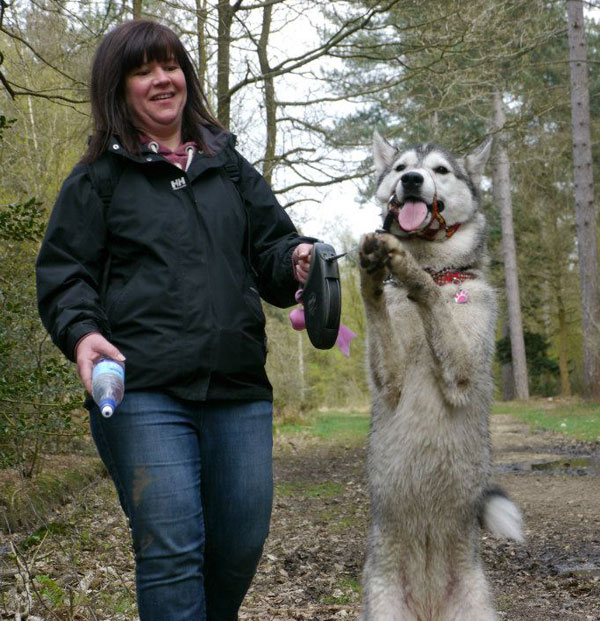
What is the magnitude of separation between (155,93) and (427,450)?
1837 mm

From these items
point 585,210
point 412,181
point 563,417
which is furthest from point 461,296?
point 585,210

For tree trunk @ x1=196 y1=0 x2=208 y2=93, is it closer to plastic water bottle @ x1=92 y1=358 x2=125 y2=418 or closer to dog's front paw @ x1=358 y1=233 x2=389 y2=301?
dog's front paw @ x1=358 y1=233 x2=389 y2=301

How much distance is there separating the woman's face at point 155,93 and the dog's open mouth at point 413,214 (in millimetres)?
1257

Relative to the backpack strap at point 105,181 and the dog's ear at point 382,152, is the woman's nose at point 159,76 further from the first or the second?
the dog's ear at point 382,152

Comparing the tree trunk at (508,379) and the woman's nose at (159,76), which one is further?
the tree trunk at (508,379)

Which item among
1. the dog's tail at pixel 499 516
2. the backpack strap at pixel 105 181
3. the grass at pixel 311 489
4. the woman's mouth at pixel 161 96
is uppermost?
Answer: the woman's mouth at pixel 161 96

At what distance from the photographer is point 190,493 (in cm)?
245

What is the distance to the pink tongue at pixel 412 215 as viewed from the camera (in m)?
3.62

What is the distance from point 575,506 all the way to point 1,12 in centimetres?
641

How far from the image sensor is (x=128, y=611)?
417 cm

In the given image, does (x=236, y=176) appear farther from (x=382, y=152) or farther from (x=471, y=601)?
(x=471, y=601)

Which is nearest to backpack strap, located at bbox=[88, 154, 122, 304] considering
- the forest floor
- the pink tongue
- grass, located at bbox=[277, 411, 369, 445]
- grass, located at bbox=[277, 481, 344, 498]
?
the forest floor

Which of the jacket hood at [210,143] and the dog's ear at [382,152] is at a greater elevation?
the dog's ear at [382,152]

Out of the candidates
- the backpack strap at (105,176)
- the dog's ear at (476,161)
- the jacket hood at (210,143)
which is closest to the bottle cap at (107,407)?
the backpack strap at (105,176)
